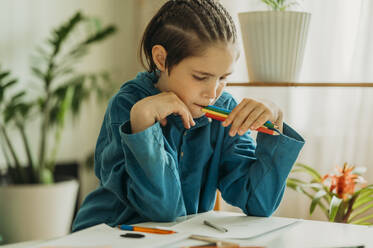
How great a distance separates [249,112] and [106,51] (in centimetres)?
253

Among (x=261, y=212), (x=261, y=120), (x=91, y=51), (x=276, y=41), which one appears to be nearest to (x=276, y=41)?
(x=276, y=41)

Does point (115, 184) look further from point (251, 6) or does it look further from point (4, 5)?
point (4, 5)

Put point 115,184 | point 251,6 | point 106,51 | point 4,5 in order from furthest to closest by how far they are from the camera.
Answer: point 106,51
point 4,5
point 251,6
point 115,184

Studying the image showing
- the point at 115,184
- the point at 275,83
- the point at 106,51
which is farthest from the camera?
the point at 106,51

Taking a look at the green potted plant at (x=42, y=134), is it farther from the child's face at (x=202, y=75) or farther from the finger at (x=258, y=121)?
the finger at (x=258, y=121)

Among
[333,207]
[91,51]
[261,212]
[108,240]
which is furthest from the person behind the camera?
[91,51]

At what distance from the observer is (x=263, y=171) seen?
1.02 m

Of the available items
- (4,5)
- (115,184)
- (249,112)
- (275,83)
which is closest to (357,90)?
(275,83)

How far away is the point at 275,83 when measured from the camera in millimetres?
1374

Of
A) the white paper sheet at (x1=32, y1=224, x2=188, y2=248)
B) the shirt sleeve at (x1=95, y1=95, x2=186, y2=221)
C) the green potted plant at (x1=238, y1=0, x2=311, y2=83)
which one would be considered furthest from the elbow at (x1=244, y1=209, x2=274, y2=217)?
the green potted plant at (x1=238, y1=0, x2=311, y2=83)

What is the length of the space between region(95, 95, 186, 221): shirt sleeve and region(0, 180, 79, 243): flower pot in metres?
1.83

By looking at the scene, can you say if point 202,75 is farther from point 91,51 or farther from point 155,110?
point 91,51

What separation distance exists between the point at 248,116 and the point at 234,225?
224 mm

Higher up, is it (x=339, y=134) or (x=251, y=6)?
(x=251, y=6)
